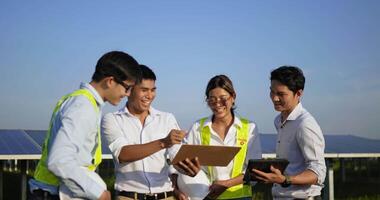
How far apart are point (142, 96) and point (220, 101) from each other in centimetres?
70

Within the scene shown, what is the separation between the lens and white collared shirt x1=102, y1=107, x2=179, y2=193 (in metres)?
→ 4.02

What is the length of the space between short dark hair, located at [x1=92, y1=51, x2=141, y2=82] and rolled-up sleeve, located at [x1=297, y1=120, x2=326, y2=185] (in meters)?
1.47

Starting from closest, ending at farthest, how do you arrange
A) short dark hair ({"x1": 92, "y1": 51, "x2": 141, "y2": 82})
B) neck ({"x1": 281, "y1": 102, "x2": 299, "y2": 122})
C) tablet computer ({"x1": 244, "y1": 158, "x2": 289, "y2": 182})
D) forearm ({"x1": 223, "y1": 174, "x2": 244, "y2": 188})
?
short dark hair ({"x1": 92, "y1": 51, "x2": 141, "y2": 82}) < tablet computer ({"x1": 244, "y1": 158, "x2": 289, "y2": 182}) < neck ({"x1": 281, "y1": 102, "x2": 299, "y2": 122}) < forearm ({"x1": 223, "y1": 174, "x2": 244, "y2": 188})

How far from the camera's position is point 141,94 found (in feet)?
13.6

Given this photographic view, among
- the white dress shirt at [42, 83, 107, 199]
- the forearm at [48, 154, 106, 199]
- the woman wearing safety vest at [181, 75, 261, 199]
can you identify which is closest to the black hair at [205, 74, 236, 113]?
the woman wearing safety vest at [181, 75, 261, 199]

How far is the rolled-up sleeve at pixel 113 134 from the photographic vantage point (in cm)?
400

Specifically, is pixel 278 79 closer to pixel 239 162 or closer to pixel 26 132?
pixel 239 162

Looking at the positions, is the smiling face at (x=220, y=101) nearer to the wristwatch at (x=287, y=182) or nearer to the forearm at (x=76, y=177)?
the wristwatch at (x=287, y=182)

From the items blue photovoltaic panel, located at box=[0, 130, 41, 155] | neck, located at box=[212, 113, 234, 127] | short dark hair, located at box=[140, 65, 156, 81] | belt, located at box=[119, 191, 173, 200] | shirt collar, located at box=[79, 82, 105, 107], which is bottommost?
blue photovoltaic panel, located at box=[0, 130, 41, 155]

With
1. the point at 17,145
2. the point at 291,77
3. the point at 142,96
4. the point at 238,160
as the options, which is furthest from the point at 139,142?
the point at 17,145

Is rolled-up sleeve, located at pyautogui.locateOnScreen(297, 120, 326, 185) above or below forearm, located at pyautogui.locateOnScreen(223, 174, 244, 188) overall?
above

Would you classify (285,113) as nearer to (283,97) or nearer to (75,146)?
(283,97)

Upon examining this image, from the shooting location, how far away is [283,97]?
392 cm

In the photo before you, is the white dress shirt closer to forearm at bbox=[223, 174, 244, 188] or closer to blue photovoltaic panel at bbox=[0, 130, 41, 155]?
forearm at bbox=[223, 174, 244, 188]
